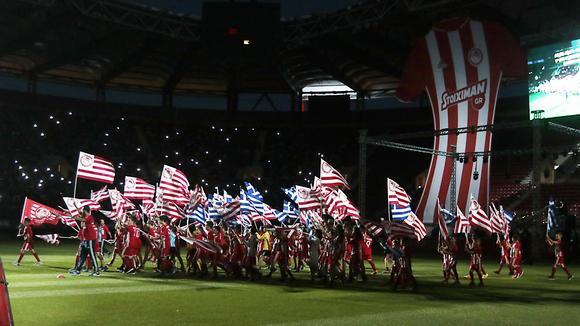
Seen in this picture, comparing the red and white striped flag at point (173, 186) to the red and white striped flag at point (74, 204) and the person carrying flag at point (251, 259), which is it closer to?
the red and white striped flag at point (74, 204)

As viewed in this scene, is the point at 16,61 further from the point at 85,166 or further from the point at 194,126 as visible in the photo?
the point at 85,166

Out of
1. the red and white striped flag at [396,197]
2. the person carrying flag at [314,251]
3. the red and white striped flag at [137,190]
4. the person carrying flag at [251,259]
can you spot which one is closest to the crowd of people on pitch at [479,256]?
the red and white striped flag at [396,197]

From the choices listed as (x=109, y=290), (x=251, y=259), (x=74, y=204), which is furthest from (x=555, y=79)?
(x=109, y=290)

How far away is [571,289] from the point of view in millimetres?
18031

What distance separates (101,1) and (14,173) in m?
18.7

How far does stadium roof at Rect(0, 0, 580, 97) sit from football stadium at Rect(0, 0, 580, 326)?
0.58 ft

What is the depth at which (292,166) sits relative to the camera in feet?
170

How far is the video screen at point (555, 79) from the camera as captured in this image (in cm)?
3039

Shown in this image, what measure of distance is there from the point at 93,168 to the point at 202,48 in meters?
16.9

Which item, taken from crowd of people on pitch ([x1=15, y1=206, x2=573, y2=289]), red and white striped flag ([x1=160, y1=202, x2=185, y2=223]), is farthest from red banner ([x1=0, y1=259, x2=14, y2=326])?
red and white striped flag ([x1=160, y1=202, x2=185, y2=223])

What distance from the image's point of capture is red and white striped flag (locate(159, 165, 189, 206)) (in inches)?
855

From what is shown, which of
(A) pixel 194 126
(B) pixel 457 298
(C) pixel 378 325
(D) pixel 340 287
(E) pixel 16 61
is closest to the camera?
(C) pixel 378 325

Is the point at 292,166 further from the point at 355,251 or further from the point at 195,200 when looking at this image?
the point at 355,251

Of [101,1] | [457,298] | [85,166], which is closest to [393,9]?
[101,1]
